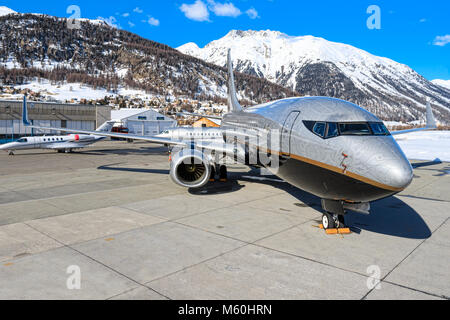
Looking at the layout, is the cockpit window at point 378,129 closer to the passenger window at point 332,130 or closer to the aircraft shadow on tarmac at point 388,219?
the passenger window at point 332,130

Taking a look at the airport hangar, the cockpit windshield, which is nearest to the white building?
the airport hangar

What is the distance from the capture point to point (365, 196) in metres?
6.99

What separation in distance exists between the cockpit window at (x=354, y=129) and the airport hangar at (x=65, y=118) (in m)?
48.0

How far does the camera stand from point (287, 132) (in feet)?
30.5

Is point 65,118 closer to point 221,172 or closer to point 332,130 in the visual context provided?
point 221,172

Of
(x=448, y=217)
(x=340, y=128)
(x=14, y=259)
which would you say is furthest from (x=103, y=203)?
(x=448, y=217)

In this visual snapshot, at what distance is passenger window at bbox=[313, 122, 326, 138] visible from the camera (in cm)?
788

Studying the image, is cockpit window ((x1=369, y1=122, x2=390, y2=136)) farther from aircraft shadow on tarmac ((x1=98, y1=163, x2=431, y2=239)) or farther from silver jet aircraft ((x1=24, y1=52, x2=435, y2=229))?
aircraft shadow on tarmac ((x1=98, y1=163, x2=431, y2=239))

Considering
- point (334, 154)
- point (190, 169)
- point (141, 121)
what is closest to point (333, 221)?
point (334, 154)

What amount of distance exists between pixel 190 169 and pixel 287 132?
21.0 feet

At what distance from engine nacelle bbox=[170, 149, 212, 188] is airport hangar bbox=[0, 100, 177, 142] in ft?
132

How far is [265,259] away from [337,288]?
1768mm

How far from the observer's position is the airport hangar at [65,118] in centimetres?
5206

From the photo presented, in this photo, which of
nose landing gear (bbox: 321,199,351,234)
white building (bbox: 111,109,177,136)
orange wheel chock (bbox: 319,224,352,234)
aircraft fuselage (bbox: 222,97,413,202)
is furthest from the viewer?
white building (bbox: 111,109,177,136)
